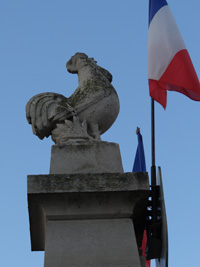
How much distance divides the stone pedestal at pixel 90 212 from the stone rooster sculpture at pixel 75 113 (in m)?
0.96

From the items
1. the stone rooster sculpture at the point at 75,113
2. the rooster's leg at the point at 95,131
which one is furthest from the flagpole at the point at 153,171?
the rooster's leg at the point at 95,131

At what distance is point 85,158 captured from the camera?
8.02 m

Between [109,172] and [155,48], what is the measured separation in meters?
3.33

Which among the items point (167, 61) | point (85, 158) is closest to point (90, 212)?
point (85, 158)

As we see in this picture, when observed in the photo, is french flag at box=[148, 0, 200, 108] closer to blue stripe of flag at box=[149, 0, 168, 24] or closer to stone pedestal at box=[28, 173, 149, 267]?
blue stripe of flag at box=[149, 0, 168, 24]

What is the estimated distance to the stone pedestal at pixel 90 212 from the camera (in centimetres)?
733

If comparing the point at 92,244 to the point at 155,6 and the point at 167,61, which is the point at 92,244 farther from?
the point at 155,6

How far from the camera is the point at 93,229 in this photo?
7543mm

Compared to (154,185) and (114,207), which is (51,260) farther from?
(154,185)

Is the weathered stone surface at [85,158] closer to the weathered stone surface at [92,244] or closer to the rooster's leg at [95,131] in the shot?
the rooster's leg at [95,131]

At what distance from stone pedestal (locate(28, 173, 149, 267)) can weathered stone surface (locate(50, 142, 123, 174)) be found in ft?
1.20

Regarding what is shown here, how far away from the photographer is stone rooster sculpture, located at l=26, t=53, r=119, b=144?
8484 mm

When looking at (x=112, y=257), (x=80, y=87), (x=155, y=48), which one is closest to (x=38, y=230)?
(x=112, y=257)

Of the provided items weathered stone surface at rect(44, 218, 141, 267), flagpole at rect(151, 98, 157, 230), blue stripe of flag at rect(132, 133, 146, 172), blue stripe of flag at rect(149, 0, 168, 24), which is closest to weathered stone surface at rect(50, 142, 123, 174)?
flagpole at rect(151, 98, 157, 230)
